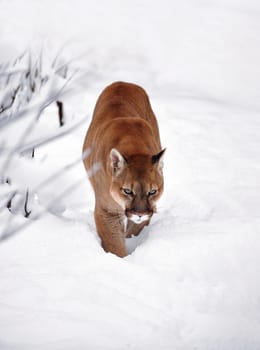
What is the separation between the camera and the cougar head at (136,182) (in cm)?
402

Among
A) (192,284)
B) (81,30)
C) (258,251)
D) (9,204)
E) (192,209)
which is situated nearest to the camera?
(192,284)

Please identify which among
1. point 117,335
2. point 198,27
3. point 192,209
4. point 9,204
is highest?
point 117,335

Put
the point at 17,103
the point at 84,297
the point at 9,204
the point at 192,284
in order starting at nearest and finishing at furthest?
the point at 84,297 → the point at 192,284 → the point at 9,204 → the point at 17,103

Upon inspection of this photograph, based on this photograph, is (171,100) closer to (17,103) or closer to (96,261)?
(17,103)

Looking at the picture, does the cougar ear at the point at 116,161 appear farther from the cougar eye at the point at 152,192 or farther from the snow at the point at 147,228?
the snow at the point at 147,228

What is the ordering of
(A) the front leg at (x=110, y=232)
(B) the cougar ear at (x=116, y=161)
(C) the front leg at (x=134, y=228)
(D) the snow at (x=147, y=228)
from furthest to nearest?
(C) the front leg at (x=134, y=228), (A) the front leg at (x=110, y=232), (B) the cougar ear at (x=116, y=161), (D) the snow at (x=147, y=228)

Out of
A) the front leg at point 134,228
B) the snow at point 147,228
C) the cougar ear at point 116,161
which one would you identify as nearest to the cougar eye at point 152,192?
the cougar ear at point 116,161

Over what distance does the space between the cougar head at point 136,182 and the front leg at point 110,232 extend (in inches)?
13.0

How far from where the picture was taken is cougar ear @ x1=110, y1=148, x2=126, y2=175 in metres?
4.02

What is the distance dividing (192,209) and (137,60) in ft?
17.3

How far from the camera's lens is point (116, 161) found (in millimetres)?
4078

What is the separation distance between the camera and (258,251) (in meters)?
4.17

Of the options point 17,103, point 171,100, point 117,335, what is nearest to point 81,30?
point 171,100

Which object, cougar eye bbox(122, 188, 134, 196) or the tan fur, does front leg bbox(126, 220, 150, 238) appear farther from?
cougar eye bbox(122, 188, 134, 196)
